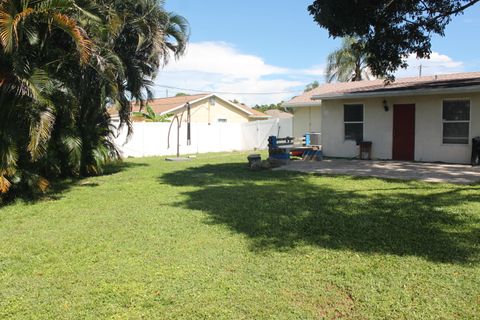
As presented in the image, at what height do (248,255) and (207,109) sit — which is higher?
(207,109)

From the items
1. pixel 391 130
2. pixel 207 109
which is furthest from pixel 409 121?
pixel 207 109

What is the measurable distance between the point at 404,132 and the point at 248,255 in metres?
11.7

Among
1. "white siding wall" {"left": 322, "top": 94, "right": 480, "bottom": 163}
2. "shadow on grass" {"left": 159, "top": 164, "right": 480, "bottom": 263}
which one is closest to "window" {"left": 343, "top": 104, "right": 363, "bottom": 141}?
"white siding wall" {"left": 322, "top": 94, "right": 480, "bottom": 163}

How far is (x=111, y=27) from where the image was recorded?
36.6ft

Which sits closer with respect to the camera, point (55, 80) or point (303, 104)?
point (55, 80)

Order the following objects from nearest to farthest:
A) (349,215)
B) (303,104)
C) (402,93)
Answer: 1. (349,215)
2. (402,93)
3. (303,104)

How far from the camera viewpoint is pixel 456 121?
1419 cm

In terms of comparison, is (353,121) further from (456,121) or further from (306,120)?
(306,120)

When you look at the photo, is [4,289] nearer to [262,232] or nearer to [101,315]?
[101,315]

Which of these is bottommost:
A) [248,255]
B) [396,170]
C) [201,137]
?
[248,255]

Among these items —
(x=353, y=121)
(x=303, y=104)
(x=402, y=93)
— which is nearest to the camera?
(x=402, y=93)

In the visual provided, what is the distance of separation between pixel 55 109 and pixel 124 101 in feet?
19.6

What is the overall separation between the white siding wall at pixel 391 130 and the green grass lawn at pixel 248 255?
5.05 meters

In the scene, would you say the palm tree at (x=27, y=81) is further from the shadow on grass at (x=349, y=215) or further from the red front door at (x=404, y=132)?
the red front door at (x=404, y=132)
